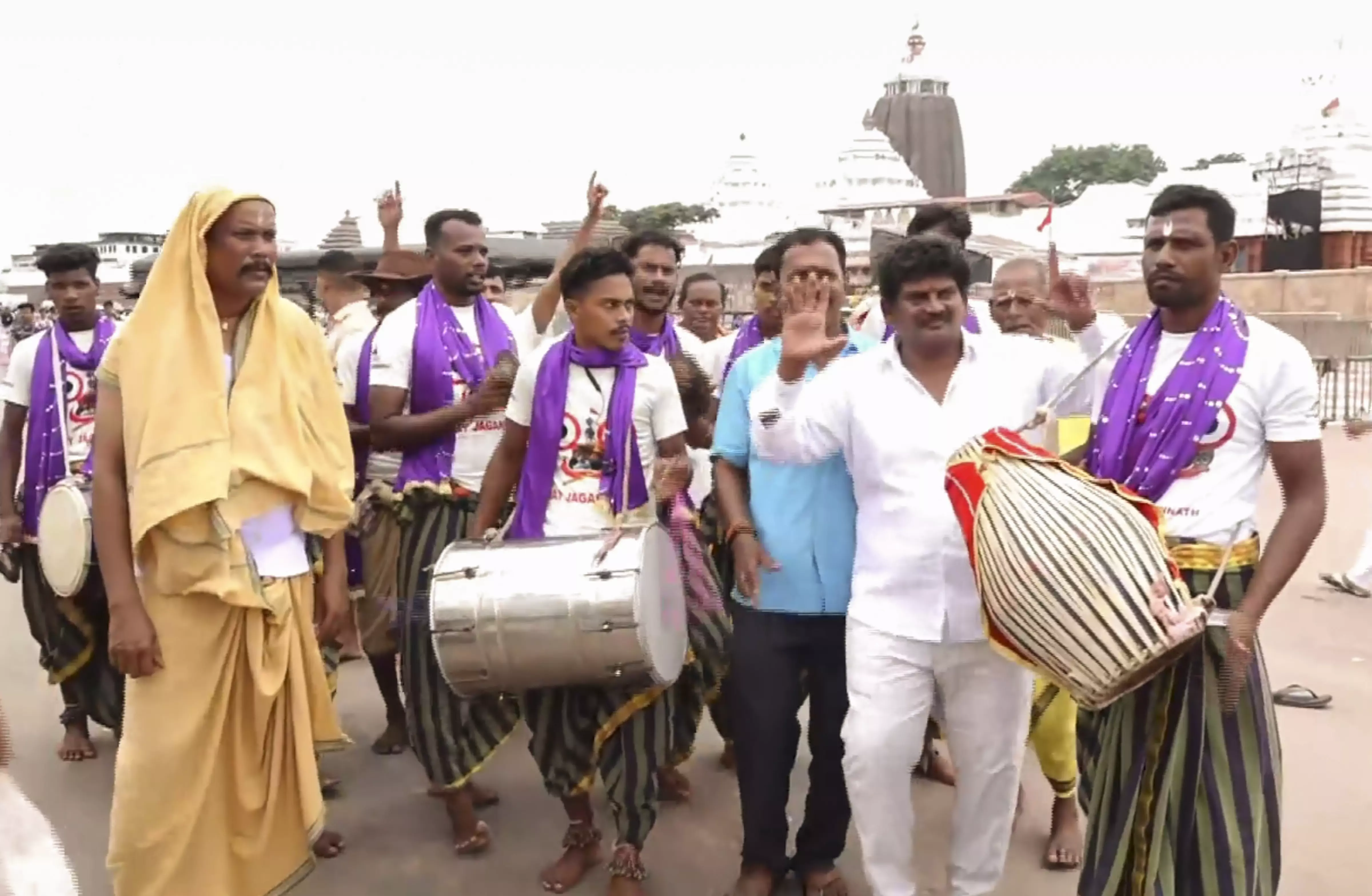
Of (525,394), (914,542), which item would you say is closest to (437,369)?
(525,394)

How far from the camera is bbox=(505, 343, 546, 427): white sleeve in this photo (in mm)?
3594

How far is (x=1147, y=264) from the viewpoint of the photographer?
2.81m

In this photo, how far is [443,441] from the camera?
13.5 feet

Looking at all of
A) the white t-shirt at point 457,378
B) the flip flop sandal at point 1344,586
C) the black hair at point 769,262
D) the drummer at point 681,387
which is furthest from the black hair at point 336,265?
the flip flop sandal at point 1344,586

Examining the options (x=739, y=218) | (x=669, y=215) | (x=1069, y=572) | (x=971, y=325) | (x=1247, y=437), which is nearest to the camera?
(x=1069, y=572)

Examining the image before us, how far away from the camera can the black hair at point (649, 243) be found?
4.59 metres

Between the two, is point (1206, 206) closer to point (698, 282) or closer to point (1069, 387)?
point (1069, 387)

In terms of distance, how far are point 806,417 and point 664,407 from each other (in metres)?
0.59

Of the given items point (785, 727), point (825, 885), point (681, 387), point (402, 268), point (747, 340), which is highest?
point (402, 268)

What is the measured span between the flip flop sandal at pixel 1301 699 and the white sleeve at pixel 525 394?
3.44 metres

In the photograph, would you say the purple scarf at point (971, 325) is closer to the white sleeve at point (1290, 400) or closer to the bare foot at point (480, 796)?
the white sleeve at point (1290, 400)

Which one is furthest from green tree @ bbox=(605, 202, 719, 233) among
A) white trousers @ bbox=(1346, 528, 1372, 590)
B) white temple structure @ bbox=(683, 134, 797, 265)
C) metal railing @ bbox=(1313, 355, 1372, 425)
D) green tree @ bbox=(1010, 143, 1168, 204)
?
white trousers @ bbox=(1346, 528, 1372, 590)

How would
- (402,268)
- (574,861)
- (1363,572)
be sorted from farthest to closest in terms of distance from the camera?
(1363,572), (402,268), (574,861)

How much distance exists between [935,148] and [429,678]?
51.0 m
